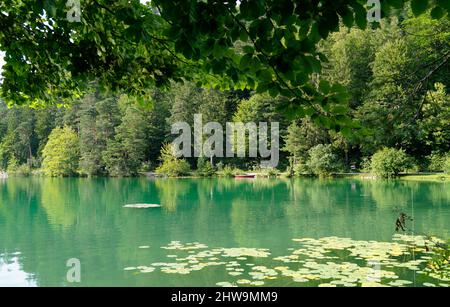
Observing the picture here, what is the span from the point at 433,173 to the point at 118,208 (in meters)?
20.2

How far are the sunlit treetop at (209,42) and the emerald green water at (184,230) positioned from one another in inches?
160

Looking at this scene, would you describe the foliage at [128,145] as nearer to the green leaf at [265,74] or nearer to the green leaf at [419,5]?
the green leaf at [265,74]

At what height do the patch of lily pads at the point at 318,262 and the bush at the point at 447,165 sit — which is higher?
the bush at the point at 447,165

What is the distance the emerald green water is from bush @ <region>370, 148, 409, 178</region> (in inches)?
300

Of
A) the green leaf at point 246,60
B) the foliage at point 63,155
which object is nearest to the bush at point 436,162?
the green leaf at point 246,60

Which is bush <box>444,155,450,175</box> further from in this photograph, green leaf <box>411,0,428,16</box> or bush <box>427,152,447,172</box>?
green leaf <box>411,0,428,16</box>

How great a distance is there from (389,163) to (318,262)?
890 inches

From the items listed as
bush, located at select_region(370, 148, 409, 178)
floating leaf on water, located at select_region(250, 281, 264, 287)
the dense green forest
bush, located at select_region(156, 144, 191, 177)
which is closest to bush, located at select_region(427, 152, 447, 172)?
the dense green forest

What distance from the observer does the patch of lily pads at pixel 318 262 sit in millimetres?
6391

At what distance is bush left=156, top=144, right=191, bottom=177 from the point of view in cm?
4012

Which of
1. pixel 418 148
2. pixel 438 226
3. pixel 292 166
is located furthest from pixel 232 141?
pixel 438 226

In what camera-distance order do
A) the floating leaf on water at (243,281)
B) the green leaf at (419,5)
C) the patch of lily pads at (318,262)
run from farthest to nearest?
the floating leaf on water at (243,281) < the patch of lily pads at (318,262) < the green leaf at (419,5)

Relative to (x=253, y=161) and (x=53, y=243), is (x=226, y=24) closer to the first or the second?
(x=53, y=243)

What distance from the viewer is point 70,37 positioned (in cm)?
358
